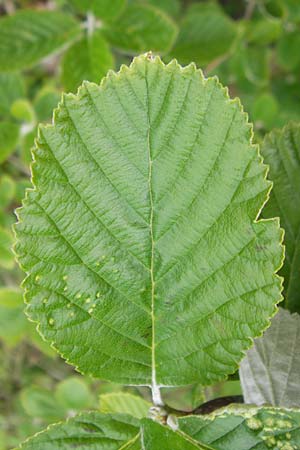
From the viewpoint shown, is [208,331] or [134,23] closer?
[208,331]

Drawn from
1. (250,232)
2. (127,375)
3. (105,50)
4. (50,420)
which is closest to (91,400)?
(50,420)

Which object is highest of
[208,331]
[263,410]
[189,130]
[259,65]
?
[259,65]

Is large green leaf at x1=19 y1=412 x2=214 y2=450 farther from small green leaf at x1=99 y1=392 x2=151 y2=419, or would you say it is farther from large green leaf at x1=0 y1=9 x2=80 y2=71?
large green leaf at x1=0 y1=9 x2=80 y2=71

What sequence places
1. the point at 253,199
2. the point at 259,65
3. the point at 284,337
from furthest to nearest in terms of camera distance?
the point at 259,65
the point at 284,337
the point at 253,199

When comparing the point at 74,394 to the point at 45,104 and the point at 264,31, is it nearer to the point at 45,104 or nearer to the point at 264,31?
the point at 45,104

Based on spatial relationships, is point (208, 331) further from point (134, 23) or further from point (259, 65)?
point (259, 65)

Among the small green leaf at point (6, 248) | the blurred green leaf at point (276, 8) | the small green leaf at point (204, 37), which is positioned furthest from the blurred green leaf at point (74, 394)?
the blurred green leaf at point (276, 8)

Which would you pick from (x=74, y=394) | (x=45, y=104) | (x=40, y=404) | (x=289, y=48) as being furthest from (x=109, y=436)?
(x=289, y=48)
